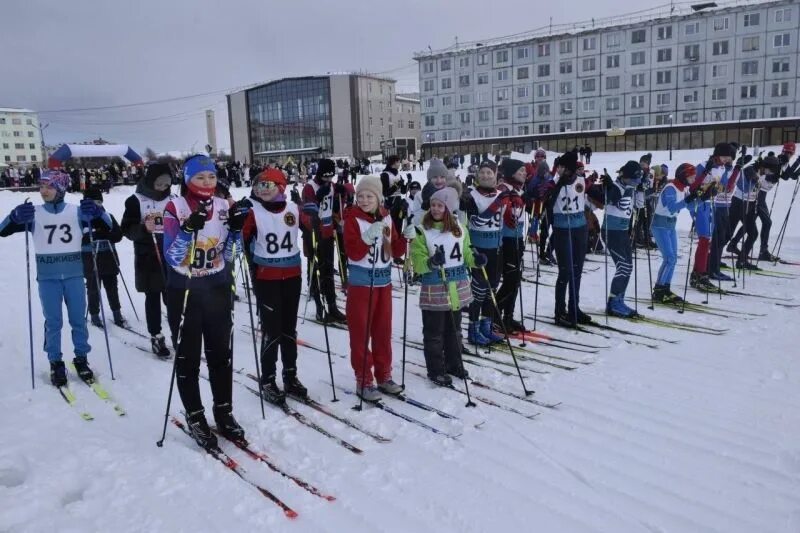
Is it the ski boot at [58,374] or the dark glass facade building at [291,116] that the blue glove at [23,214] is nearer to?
the ski boot at [58,374]

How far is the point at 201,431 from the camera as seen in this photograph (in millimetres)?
4160

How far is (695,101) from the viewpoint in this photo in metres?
49.0

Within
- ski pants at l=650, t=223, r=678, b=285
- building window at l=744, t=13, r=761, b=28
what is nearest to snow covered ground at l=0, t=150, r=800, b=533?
ski pants at l=650, t=223, r=678, b=285

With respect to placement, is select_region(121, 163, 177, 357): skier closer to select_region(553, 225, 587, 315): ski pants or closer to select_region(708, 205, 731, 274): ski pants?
select_region(553, 225, 587, 315): ski pants

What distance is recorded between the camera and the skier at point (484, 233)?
247 inches

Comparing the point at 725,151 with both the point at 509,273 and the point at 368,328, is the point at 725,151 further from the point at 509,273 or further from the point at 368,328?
the point at 368,328

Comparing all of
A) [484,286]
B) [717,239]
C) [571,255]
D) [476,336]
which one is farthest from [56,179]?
[717,239]

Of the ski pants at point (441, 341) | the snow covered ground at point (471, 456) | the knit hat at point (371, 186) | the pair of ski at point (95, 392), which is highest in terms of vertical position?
the knit hat at point (371, 186)

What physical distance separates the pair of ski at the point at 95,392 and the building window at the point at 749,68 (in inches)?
2186

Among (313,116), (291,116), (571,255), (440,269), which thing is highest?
(291,116)

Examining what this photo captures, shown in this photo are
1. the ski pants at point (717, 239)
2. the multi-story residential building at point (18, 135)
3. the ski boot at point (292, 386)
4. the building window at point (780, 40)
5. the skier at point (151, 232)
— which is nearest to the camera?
the ski boot at point (292, 386)

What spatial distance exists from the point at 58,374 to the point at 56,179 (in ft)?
6.33

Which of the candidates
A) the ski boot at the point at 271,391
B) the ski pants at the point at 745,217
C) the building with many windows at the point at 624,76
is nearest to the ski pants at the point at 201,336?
the ski boot at the point at 271,391

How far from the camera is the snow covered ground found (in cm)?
326
